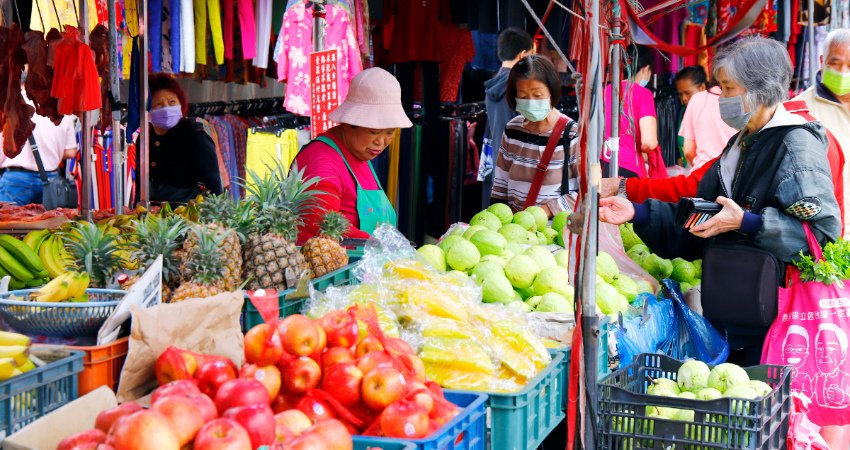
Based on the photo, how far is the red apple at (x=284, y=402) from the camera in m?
2.16

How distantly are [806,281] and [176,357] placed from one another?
8.99 feet

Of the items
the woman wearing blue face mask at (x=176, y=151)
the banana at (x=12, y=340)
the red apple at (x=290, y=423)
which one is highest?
the woman wearing blue face mask at (x=176, y=151)

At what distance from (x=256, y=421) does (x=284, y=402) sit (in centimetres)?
41

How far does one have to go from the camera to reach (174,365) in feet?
6.93

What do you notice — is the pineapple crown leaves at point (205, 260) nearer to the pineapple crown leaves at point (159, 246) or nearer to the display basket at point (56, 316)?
the pineapple crown leaves at point (159, 246)

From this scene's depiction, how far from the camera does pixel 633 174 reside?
23.4 feet

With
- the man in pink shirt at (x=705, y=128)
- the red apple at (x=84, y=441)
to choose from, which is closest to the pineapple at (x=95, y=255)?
the red apple at (x=84, y=441)

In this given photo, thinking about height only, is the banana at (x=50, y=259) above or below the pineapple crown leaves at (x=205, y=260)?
below

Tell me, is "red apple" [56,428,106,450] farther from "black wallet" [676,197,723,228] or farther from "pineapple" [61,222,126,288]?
"black wallet" [676,197,723,228]

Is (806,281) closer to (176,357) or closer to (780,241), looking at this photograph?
(780,241)

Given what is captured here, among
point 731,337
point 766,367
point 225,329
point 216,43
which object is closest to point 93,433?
point 225,329

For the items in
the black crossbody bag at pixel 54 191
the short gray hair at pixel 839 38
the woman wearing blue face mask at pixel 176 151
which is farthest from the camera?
the black crossbody bag at pixel 54 191

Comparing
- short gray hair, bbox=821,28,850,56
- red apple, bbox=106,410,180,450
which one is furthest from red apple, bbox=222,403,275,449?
short gray hair, bbox=821,28,850,56

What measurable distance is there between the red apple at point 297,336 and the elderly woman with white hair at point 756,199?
183cm
